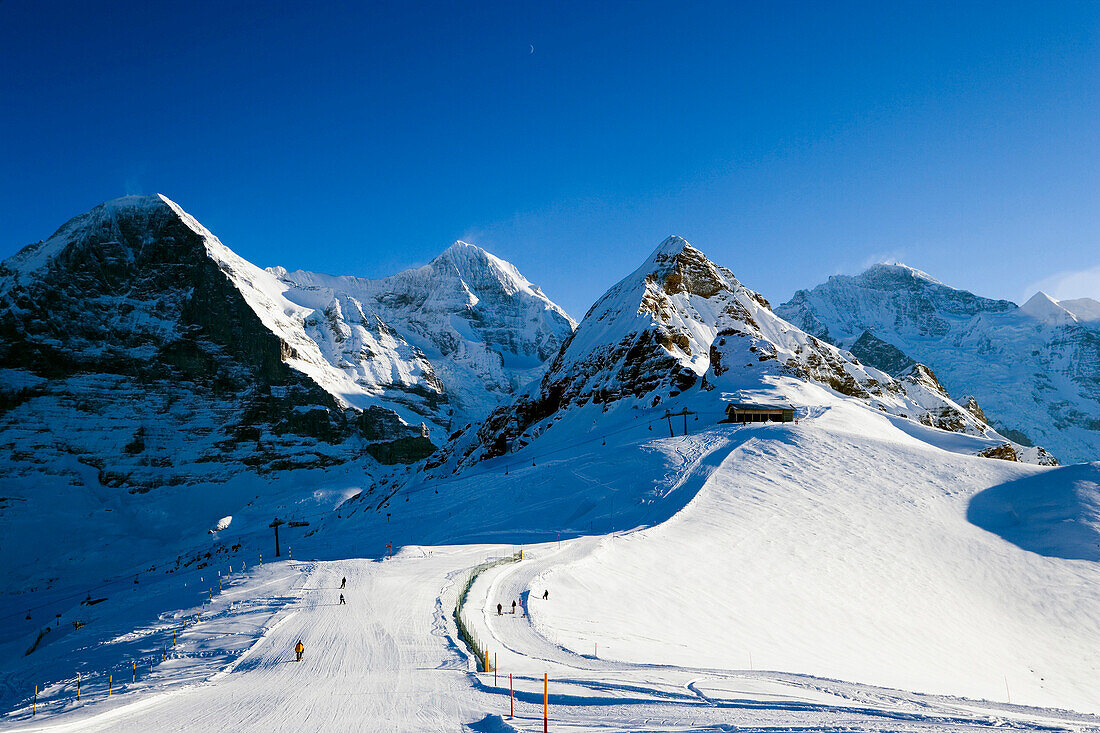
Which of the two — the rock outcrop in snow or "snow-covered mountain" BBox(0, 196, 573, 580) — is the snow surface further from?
the rock outcrop in snow

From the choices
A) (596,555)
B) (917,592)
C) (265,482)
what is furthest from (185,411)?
(917,592)

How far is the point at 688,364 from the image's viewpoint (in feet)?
289

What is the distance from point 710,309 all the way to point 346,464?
9451cm

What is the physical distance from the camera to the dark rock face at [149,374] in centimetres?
14238

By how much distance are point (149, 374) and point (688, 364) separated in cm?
14450

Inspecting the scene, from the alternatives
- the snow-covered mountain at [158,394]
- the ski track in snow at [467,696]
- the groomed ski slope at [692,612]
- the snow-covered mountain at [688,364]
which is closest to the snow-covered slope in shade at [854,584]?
the groomed ski slope at [692,612]

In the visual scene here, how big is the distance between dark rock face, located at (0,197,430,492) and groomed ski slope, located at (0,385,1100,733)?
349ft

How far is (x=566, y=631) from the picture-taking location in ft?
77.3

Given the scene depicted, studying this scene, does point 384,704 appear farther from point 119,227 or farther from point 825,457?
point 119,227

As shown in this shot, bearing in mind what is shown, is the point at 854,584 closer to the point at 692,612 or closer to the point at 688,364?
the point at 692,612

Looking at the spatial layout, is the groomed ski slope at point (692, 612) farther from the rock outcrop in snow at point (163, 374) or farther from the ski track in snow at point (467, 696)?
the rock outcrop in snow at point (163, 374)

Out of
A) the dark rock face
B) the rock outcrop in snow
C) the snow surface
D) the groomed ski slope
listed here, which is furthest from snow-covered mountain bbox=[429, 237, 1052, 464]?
the dark rock face

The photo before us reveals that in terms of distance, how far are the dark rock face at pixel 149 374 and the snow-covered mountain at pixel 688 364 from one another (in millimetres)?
74756

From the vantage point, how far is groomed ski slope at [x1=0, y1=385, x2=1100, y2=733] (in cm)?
1434
